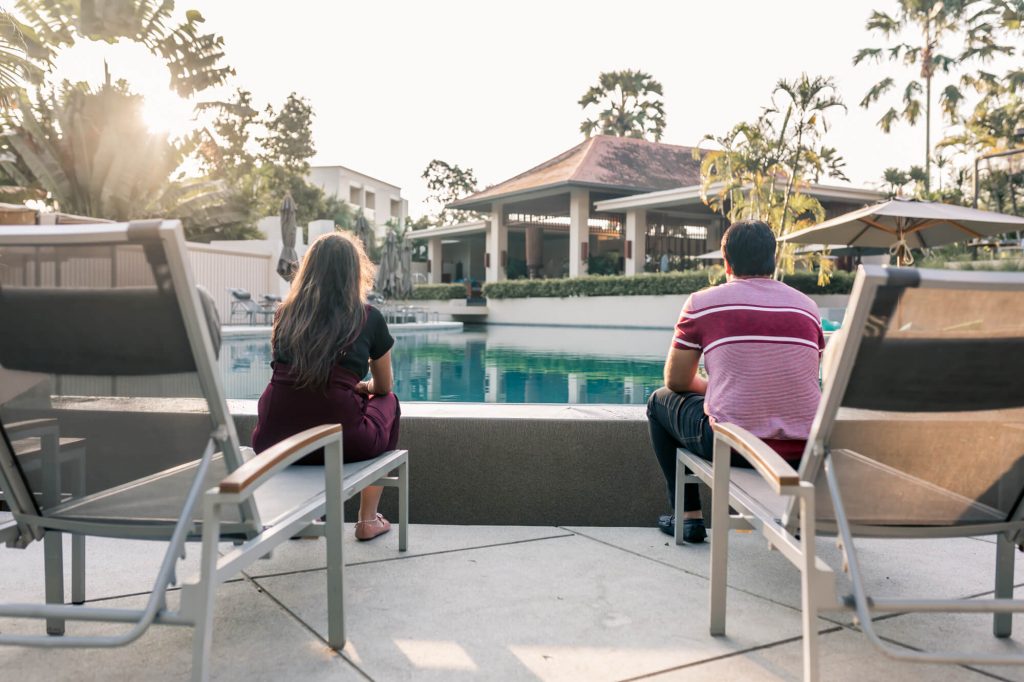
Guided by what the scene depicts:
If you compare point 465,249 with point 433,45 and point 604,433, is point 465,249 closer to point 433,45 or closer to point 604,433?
point 433,45

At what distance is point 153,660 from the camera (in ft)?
6.61

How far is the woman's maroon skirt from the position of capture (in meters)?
2.51


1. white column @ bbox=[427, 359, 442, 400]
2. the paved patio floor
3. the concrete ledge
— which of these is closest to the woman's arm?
the concrete ledge

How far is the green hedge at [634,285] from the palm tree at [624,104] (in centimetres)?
1493

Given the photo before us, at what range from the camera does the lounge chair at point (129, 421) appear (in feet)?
5.03

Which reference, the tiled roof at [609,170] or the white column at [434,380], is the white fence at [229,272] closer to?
the tiled roof at [609,170]

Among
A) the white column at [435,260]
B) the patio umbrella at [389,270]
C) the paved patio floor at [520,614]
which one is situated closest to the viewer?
the paved patio floor at [520,614]

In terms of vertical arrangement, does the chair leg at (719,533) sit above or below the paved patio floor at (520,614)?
above

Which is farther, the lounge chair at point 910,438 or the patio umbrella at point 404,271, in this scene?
the patio umbrella at point 404,271

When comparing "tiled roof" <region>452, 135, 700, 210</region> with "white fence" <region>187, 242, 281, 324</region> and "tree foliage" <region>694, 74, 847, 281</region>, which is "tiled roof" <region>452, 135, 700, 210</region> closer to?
"white fence" <region>187, 242, 281, 324</region>

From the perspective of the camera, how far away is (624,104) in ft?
132

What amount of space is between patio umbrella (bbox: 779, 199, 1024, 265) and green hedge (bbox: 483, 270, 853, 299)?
29.0 ft

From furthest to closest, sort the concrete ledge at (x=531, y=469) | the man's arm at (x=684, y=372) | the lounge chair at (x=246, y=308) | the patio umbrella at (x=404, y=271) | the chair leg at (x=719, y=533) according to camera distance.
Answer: the patio umbrella at (x=404, y=271) < the lounge chair at (x=246, y=308) < the concrete ledge at (x=531, y=469) < the man's arm at (x=684, y=372) < the chair leg at (x=719, y=533)

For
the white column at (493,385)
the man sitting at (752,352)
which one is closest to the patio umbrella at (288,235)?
the white column at (493,385)
